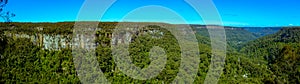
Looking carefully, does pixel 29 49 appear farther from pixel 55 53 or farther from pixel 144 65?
pixel 144 65

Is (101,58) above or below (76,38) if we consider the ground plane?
below

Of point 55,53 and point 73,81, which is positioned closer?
point 73,81

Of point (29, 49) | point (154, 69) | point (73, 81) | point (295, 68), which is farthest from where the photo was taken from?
point (29, 49)

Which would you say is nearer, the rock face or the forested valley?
the forested valley

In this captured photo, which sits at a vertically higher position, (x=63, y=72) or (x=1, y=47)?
(x=1, y=47)

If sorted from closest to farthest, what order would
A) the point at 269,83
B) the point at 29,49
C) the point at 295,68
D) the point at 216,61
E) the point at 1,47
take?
the point at 1,47 < the point at 295,68 < the point at 269,83 < the point at 216,61 < the point at 29,49

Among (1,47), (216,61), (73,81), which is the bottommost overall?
(73,81)

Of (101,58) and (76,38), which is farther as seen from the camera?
(76,38)

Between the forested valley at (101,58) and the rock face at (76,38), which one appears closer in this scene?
the forested valley at (101,58)

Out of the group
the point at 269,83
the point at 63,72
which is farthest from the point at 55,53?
the point at 269,83
